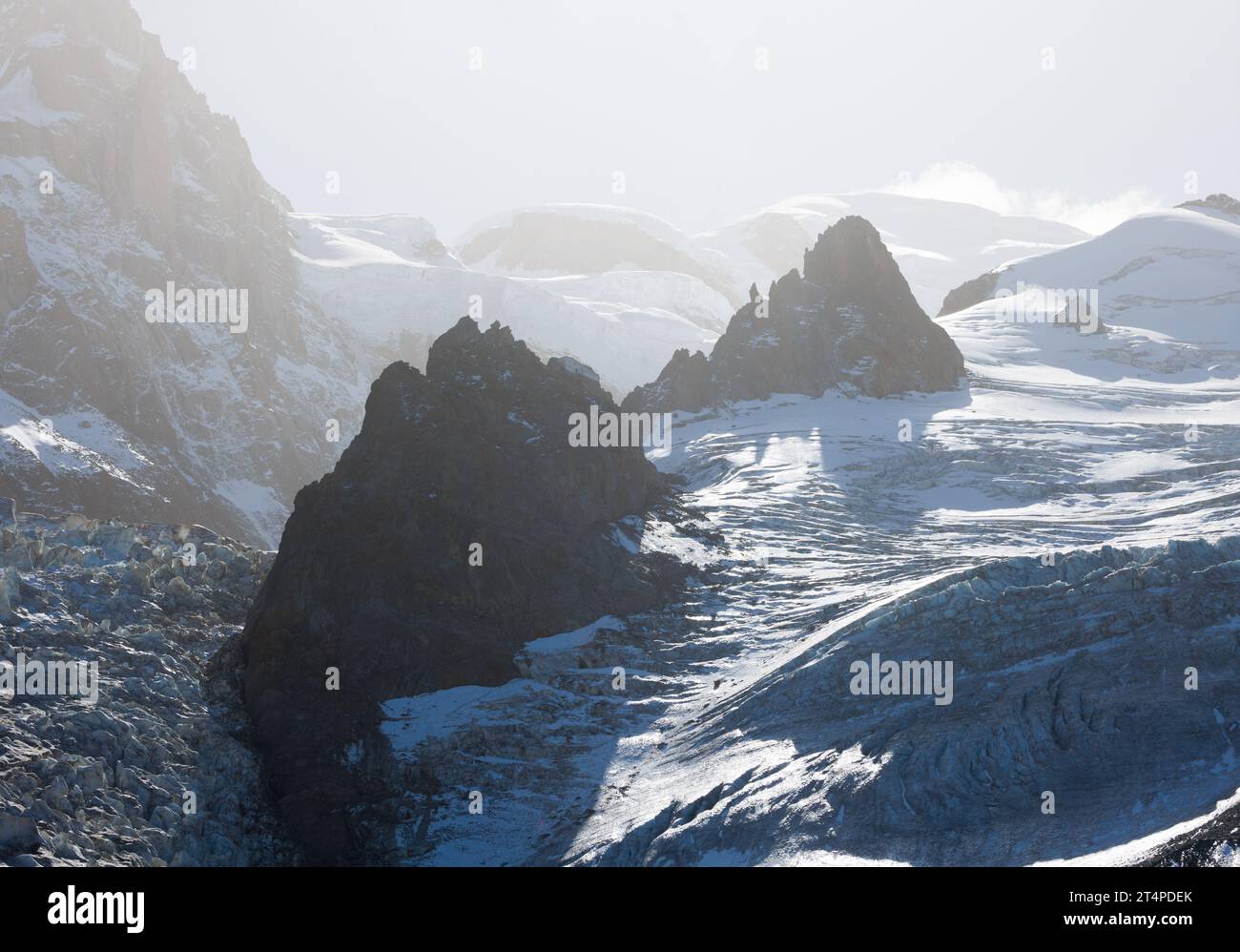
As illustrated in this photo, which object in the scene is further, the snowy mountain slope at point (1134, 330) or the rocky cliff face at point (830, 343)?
the snowy mountain slope at point (1134, 330)

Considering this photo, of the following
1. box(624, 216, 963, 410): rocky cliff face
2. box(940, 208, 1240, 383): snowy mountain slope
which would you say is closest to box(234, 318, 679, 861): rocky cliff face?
box(624, 216, 963, 410): rocky cliff face

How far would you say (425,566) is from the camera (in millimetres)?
80750

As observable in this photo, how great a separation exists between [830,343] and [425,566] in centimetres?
7844

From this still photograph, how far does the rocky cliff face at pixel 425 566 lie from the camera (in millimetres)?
70062

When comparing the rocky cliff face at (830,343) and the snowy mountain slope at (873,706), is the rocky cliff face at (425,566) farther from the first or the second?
the rocky cliff face at (830,343)

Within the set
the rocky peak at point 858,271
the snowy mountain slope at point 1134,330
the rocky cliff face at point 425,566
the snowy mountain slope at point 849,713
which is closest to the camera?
the snowy mountain slope at point 849,713

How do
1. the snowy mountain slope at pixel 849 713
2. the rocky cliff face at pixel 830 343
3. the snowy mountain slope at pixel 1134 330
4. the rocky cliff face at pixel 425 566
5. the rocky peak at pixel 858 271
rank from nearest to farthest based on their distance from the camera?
the snowy mountain slope at pixel 849 713 < the rocky cliff face at pixel 425 566 < the rocky cliff face at pixel 830 343 < the rocky peak at pixel 858 271 < the snowy mountain slope at pixel 1134 330

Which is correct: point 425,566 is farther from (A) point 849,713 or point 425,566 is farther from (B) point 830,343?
(B) point 830,343

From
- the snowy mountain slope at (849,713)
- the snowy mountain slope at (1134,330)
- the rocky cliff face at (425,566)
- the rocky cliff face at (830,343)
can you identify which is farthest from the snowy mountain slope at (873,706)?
the snowy mountain slope at (1134,330)

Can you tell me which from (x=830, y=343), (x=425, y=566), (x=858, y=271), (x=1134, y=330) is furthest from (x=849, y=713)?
(x=1134, y=330)

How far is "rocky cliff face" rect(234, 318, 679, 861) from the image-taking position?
230 ft

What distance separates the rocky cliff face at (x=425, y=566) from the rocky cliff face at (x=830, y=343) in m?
54.2

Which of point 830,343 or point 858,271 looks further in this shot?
point 858,271
